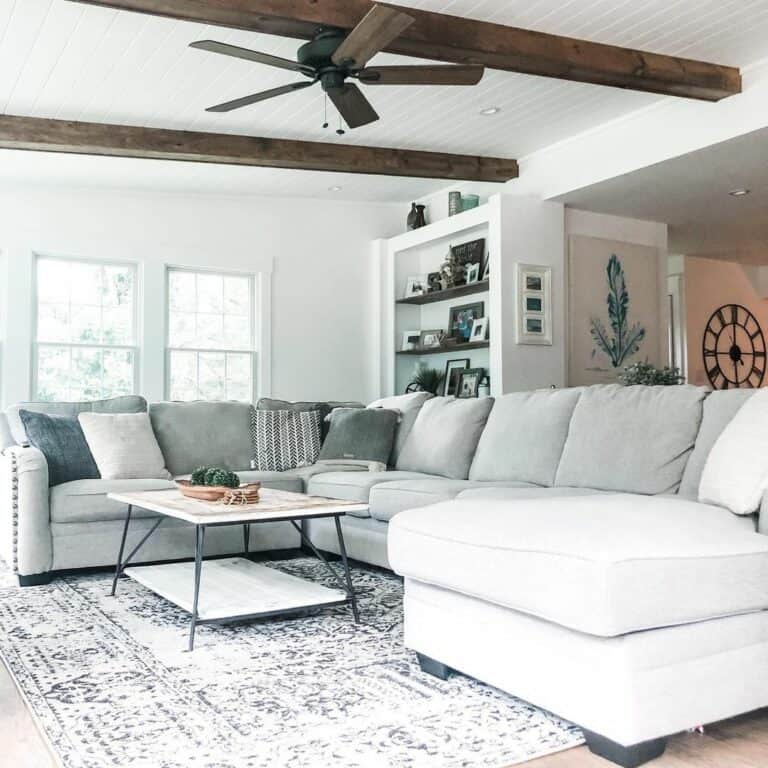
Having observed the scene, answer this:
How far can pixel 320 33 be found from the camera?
3.89 metres

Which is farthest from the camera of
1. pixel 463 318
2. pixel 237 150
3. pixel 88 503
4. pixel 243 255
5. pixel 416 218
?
pixel 416 218

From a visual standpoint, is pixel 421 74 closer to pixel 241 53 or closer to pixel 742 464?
pixel 241 53

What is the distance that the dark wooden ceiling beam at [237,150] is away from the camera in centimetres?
527

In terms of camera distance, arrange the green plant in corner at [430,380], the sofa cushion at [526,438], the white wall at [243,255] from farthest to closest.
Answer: the green plant in corner at [430,380] → the white wall at [243,255] → the sofa cushion at [526,438]

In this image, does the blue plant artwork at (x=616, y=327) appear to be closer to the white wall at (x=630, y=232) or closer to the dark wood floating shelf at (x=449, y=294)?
the white wall at (x=630, y=232)

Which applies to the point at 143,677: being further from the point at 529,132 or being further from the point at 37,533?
the point at 529,132

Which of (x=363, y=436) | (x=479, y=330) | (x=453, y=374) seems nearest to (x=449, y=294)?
(x=479, y=330)

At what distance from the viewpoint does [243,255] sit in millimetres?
7305

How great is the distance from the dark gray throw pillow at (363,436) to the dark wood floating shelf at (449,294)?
2.01 m

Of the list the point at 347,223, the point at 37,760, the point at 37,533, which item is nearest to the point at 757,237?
the point at 347,223

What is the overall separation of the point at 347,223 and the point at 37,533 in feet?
14.8

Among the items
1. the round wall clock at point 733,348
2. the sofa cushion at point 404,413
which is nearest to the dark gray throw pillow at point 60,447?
the sofa cushion at point 404,413

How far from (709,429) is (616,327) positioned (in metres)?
3.94

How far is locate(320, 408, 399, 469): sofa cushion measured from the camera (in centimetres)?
515
